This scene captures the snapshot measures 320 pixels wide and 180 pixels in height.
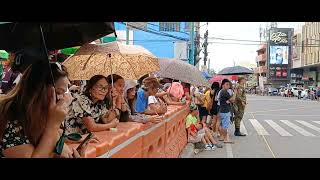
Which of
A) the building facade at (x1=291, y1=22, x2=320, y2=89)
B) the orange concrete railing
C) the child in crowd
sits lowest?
the child in crowd

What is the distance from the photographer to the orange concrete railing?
3486 mm

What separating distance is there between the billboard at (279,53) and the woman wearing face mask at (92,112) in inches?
3244

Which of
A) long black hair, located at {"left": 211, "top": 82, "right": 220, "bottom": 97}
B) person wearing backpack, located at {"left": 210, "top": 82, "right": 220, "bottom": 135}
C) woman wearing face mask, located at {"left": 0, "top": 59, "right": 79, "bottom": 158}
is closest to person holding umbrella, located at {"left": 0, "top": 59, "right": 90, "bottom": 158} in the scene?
woman wearing face mask, located at {"left": 0, "top": 59, "right": 79, "bottom": 158}

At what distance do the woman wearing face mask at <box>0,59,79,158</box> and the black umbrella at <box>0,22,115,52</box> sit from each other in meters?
0.22

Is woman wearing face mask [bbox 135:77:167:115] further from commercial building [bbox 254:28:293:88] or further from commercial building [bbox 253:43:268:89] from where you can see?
commercial building [bbox 253:43:268:89]

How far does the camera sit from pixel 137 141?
4641 millimetres

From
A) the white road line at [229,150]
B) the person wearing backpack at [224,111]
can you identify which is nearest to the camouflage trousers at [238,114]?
the person wearing backpack at [224,111]

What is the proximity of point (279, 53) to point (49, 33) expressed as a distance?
3366 inches

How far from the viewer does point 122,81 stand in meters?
5.79
